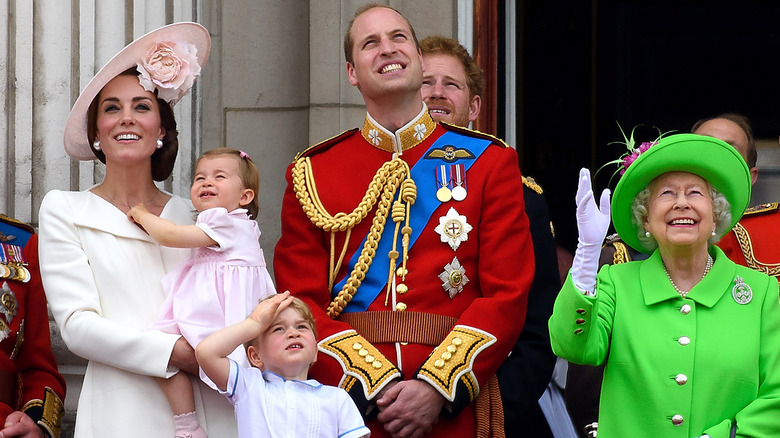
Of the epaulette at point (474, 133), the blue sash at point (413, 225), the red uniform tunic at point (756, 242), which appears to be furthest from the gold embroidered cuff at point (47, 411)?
the red uniform tunic at point (756, 242)

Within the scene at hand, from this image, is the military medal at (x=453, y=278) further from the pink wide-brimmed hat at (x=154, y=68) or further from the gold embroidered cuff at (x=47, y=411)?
the gold embroidered cuff at (x=47, y=411)

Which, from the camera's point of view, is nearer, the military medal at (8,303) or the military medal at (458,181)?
the military medal at (458,181)

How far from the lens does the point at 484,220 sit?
4469 mm

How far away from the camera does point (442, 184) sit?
179 inches

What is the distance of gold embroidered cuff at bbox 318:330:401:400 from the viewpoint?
14.0 feet

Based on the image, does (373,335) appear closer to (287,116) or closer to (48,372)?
(48,372)

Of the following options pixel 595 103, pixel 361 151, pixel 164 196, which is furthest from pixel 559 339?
pixel 595 103

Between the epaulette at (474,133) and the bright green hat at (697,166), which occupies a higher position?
the epaulette at (474,133)

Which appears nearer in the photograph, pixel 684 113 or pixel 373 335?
pixel 373 335

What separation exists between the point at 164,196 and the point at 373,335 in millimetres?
842

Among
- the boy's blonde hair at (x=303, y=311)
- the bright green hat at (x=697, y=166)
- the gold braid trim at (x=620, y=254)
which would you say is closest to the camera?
the bright green hat at (x=697, y=166)

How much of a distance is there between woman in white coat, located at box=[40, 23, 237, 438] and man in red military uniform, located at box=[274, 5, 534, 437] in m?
0.41

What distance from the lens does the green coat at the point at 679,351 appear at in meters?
4.01

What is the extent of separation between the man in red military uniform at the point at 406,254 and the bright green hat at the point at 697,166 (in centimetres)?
44
